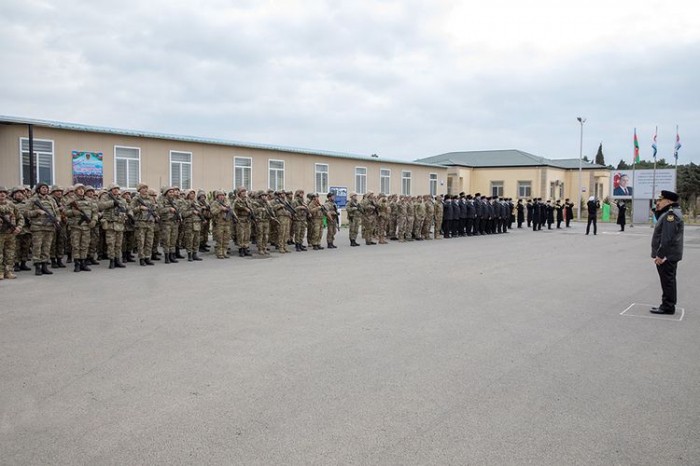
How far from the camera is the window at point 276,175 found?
2803 cm

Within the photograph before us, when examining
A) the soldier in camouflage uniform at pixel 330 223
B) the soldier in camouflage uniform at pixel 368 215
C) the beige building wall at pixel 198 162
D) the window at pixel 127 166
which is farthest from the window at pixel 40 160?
the soldier in camouflage uniform at pixel 368 215

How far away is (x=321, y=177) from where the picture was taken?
30.9m

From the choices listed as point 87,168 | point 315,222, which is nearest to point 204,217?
point 315,222

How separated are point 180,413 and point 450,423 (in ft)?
6.51

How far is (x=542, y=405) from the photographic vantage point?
460cm

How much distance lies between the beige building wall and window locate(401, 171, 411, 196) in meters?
0.24

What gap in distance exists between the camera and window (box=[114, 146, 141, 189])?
2209 cm

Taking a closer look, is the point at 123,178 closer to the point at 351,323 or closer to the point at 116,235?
the point at 116,235

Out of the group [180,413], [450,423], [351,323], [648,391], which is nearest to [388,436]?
[450,423]

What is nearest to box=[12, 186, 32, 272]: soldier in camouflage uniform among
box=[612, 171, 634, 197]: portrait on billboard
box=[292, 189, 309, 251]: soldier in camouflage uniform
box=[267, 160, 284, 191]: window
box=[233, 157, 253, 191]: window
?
box=[292, 189, 309, 251]: soldier in camouflage uniform

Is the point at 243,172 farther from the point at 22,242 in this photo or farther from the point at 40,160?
the point at 22,242

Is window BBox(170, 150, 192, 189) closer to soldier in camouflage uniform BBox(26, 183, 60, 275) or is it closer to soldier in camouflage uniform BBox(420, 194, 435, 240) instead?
soldier in camouflage uniform BBox(420, 194, 435, 240)

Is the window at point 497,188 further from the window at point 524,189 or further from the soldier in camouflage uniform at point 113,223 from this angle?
the soldier in camouflage uniform at point 113,223

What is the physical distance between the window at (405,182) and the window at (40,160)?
2140 centimetres
